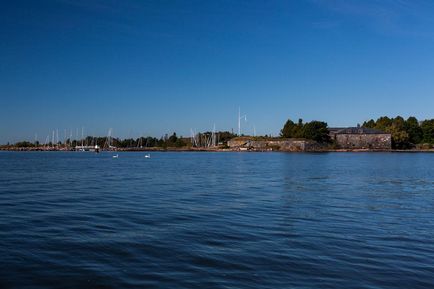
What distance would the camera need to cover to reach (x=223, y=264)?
10.1m

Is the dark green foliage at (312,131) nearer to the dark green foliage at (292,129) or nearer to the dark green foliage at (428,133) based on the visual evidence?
the dark green foliage at (292,129)

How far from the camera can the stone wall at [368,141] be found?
17662 cm

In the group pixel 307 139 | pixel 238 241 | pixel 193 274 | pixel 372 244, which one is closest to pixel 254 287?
pixel 193 274

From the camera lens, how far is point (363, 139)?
178000 mm

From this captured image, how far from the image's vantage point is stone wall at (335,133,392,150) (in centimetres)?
17662

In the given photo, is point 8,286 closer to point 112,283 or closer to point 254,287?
point 112,283

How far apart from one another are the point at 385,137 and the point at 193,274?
7123 inches

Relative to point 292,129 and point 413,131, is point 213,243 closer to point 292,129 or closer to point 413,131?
point 292,129

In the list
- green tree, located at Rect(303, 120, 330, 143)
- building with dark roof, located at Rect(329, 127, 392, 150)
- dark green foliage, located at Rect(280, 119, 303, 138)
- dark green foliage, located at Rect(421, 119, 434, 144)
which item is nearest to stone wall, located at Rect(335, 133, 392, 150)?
building with dark roof, located at Rect(329, 127, 392, 150)

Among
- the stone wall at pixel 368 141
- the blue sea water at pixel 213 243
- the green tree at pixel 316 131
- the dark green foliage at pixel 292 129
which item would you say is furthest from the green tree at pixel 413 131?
the blue sea water at pixel 213 243

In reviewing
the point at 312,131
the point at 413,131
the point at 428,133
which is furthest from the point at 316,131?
the point at 428,133

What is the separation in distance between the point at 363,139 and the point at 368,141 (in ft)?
6.74

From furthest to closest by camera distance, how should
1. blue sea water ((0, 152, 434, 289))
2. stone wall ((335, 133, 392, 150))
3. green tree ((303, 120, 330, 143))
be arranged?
green tree ((303, 120, 330, 143))
stone wall ((335, 133, 392, 150))
blue sea water ((0, 152, 434, 289))

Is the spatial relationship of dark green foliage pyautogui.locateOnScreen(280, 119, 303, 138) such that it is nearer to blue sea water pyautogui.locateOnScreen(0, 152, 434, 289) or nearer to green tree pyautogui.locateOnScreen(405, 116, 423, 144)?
green tree pyautogui.locateOnScreen(405, 116, 423, 144)
